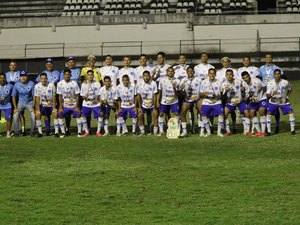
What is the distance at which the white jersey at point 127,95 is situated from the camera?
65.1 ft

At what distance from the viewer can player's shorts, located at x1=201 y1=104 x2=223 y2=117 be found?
19.1 metres

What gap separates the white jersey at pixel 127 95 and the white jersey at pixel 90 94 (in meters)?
0.68

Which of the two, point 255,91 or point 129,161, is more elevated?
point 255,91

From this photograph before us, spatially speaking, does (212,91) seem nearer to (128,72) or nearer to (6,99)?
(128,72)

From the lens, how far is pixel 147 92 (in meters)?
19.7

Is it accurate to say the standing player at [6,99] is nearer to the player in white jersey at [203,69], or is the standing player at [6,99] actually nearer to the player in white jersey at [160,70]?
the player in white jersey at [160,70]

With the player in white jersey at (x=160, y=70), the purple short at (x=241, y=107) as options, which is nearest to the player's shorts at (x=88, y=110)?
the player in white jersey at (x=160, y=70)

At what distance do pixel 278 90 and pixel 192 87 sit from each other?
7.97ft

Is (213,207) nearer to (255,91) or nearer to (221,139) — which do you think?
(221,139)

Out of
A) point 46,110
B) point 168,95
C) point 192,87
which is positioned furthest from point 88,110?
point 192,87

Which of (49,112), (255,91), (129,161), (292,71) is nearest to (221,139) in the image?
(255,91)

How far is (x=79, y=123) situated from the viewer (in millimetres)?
19859

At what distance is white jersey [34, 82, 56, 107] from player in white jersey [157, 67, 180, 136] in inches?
127

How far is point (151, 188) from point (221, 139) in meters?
6.53
